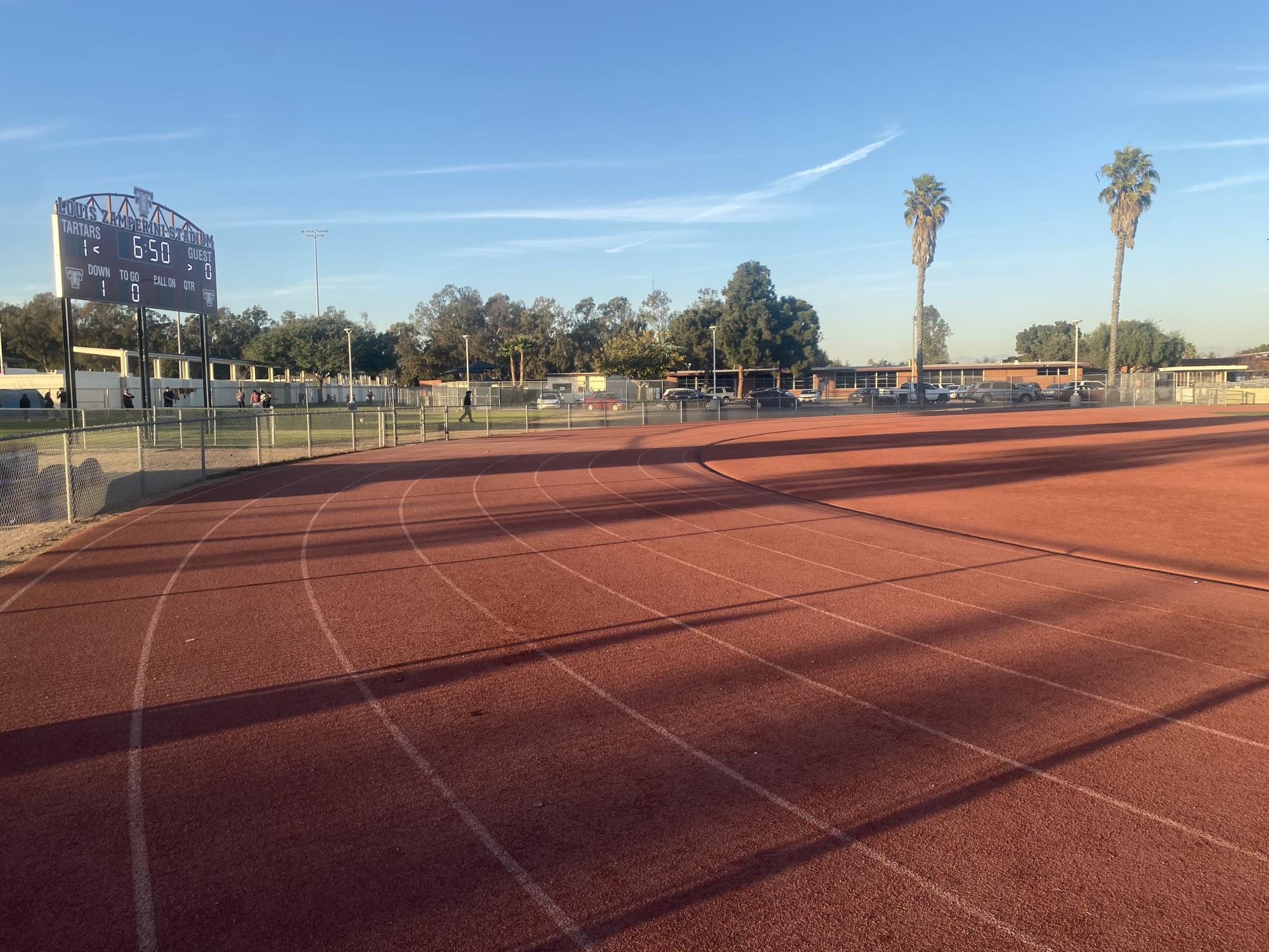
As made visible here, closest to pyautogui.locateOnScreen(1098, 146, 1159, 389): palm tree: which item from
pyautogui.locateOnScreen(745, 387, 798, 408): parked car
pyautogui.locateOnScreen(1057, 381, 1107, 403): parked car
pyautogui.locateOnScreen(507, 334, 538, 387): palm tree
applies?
pyautogui.locateOnScreen(1057, 381, 1107, 403): parked car

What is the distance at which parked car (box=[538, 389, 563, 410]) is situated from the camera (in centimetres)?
5988

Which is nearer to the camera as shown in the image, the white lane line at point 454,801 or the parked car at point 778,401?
the white lane line at point 454,801

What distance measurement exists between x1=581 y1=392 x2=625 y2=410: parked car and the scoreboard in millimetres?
24504

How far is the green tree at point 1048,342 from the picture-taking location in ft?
425

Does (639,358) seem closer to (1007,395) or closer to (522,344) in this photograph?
(522,344)

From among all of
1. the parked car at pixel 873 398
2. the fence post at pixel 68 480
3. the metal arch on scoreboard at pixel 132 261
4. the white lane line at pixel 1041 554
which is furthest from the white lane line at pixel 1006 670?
the parked car at pixel 873 398

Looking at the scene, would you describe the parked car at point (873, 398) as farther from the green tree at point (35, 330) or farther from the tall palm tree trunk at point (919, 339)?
the green tree at point (35, 330)

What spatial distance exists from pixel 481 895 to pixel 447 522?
1083cm

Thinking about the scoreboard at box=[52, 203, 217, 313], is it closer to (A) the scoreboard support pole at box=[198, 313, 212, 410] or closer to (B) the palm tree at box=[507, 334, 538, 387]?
(A) the scoreboard support pole at box=[198, 313, 212, 410]

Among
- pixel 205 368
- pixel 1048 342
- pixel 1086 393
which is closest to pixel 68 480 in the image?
pixel 205 368

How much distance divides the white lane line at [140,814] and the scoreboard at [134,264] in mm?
26193

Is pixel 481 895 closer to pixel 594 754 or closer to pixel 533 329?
pixel 594 754

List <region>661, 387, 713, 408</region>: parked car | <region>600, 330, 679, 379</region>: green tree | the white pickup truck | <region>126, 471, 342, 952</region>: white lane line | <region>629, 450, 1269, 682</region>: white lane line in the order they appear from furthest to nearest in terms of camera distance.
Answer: <region>600, 330, 679, 379</region>: green tree, the white pickup truck, <region>661, 387, 713, 408</region>: parked car, <region>629, 450, 1269, 682</region>: white lane line, <region>126, 471, 342, 952</region>: white lane line

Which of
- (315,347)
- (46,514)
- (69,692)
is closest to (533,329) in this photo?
(315,347)
